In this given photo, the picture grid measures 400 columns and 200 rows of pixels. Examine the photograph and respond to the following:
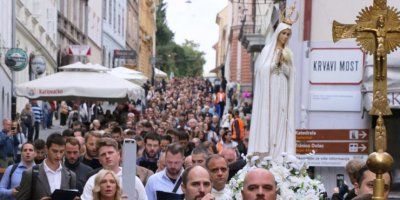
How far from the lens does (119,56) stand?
166 feet

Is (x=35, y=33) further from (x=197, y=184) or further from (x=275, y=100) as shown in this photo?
(x=197, y=184)

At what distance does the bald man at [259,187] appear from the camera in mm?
7316

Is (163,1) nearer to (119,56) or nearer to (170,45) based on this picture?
(170,45)

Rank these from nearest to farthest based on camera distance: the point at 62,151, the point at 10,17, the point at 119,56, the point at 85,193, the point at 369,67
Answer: the point at 85,193
the point at 62,151
the point at 369,67
the point at 10,17
the point at 119,56

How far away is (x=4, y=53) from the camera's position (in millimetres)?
34281

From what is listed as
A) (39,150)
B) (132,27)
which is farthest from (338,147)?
(132,27)

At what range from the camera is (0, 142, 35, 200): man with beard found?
42.2 feet

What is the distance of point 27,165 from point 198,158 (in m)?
2.24

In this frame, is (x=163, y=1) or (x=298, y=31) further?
(x=163, y=1)

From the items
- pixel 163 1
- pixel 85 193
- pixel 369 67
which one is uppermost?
pixel 163 1

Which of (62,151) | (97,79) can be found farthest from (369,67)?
(62,151)

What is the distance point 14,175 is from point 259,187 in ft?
21.4

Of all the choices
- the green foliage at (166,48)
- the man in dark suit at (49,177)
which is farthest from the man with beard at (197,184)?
the green foliage at (166,48)

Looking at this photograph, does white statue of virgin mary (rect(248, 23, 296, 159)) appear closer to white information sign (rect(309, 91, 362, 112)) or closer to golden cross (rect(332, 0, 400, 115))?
golden cross (rect(332, 0, 400, 115))
